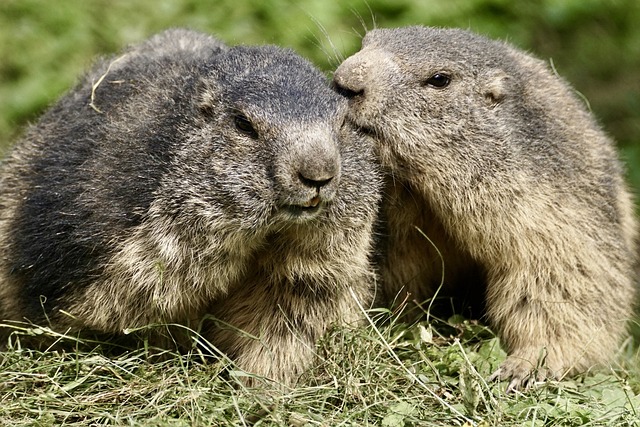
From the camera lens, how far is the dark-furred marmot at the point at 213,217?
5.30m

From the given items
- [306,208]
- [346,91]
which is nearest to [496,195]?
[346,91]

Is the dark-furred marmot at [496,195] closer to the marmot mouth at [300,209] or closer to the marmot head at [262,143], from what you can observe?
the marmot head at [262,143]

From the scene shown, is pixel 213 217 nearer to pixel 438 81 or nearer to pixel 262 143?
pixel 262 143

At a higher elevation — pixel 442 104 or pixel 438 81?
pixel 438 81

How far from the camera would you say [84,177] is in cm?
582

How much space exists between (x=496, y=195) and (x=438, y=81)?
76cm

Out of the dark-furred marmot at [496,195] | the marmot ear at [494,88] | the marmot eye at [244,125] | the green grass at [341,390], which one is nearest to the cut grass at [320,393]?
the green grass at [341,390]

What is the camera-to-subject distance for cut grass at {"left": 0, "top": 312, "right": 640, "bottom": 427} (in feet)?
18.0

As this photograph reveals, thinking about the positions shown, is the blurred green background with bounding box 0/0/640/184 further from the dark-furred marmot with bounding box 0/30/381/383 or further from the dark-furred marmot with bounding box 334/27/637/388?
the dark-furred marmot with bounding box 0/30/381/383

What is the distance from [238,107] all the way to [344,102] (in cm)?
65

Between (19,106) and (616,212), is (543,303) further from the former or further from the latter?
(19,106)

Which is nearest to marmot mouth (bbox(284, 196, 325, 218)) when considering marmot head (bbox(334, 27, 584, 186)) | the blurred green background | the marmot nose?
marmot head (bbox(334, 27, 584, 186))

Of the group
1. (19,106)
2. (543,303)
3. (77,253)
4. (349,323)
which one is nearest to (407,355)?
(349,323)

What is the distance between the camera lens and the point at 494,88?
20.8ft
